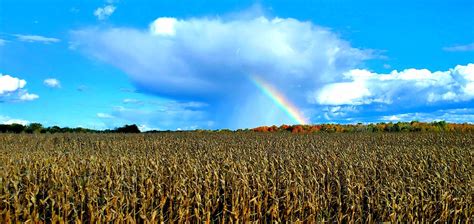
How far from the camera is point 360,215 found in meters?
8.68

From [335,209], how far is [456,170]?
4775 millimetres

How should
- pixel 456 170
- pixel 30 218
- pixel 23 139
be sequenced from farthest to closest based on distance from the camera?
1. pixel 23 139
2. pixel 456 170
3. pixel 30 218

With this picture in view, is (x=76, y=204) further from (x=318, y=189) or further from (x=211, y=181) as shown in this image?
(x=318, y=189)

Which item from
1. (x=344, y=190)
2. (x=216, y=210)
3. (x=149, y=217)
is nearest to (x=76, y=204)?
(x=149, y=217)

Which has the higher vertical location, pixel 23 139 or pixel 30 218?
pixel 23 139

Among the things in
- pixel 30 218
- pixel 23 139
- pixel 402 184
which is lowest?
pixel 30 218

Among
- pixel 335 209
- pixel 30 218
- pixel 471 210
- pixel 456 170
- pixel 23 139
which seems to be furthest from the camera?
pixel 23 139

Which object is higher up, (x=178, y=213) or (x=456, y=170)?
(x=456, y=170)

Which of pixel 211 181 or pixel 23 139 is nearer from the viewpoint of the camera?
pixel 211 181

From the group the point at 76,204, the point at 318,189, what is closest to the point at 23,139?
the point at 76,204

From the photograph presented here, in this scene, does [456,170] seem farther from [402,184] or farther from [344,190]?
[344,190]

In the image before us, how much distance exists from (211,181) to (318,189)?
208 cm

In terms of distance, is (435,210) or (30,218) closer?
(30,218)

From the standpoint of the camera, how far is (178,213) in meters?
8.54
